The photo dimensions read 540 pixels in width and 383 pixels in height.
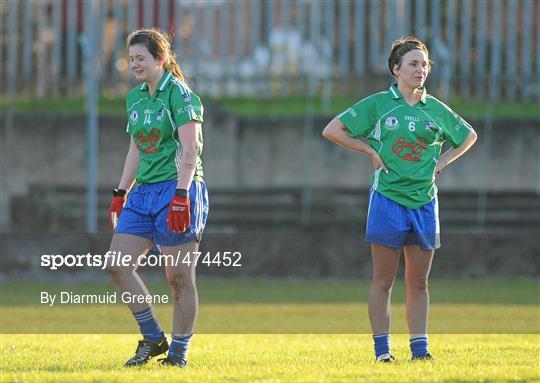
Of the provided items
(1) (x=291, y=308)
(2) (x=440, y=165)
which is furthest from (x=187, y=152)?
(1) (x=291, y=308)

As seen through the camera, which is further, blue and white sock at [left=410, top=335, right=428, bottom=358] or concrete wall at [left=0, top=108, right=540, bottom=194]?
concrete wall at [left=0, top=108, right=540, bottom=194]

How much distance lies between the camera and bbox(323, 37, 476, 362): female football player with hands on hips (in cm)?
899

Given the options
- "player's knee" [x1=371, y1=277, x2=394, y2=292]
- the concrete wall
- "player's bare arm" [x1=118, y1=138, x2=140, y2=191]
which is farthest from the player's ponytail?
the concrete wall

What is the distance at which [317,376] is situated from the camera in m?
8.11

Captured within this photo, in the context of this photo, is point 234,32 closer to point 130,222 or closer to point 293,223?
point 293,223

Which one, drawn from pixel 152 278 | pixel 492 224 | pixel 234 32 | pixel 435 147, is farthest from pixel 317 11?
pixel 435 147

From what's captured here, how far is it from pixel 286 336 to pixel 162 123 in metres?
3.89

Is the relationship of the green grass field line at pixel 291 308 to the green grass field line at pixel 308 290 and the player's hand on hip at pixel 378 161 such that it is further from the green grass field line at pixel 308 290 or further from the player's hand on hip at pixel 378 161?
the player's hand on hip at pixel 378 161

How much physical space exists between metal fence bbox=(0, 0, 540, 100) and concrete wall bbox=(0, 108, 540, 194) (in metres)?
1.11

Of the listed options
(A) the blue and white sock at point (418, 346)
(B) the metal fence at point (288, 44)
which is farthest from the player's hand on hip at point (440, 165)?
(B) the metal fence at point (288, 44)

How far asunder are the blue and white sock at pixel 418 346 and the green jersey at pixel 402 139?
2.75 feet

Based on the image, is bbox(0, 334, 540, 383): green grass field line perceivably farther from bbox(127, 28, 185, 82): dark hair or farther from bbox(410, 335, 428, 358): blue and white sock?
bbox(127, 28, 185, 82): dark hair

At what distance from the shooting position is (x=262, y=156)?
22.8 metres

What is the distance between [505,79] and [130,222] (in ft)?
51.7
